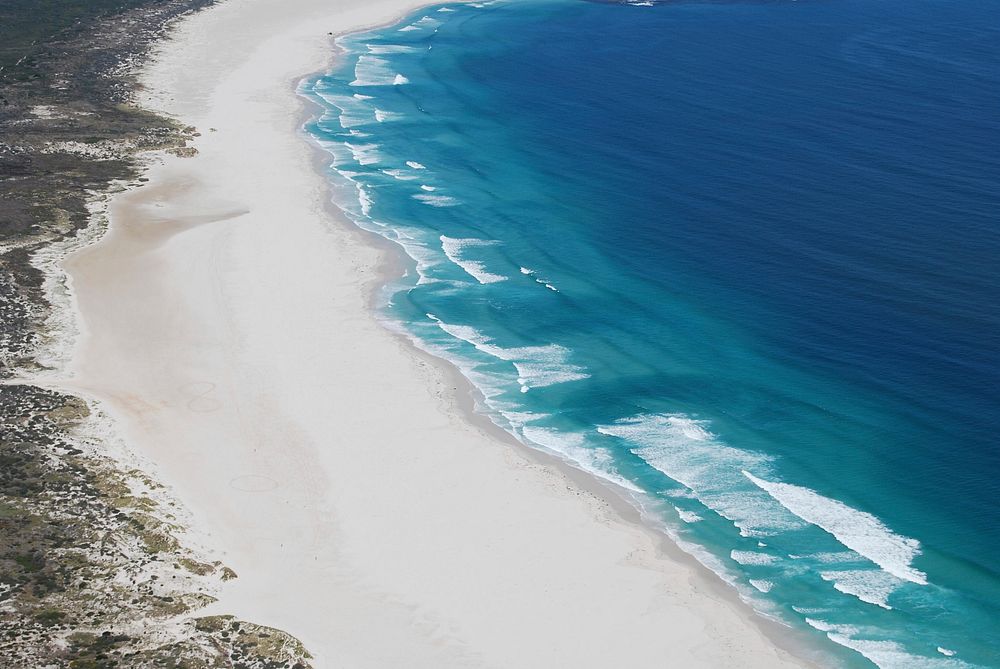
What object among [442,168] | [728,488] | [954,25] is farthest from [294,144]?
[954,25]

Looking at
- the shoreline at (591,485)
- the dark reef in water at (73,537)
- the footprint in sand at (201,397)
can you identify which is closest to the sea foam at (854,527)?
the shoreline at (591,485)

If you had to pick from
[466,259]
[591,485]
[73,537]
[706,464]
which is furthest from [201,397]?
[706,464]

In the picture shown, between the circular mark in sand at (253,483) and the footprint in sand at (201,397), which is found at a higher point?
the footprint in sand at (201,397)

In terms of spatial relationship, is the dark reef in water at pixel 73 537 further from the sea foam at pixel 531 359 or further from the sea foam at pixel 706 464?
the sea foam at pixel 531 359

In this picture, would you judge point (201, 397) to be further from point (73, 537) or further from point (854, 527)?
point (854, 527)

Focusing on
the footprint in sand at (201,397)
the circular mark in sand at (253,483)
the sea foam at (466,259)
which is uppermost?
the sea foam at (466,259)

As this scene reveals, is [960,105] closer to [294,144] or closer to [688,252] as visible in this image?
[688,252]

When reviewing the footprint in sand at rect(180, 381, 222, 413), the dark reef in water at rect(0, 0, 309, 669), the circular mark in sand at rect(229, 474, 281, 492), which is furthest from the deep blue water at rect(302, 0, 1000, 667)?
the dark reef in water at rect(0, 0, 309, 669)

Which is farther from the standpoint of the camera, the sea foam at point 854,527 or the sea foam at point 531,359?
the sea foam at point 531,359
